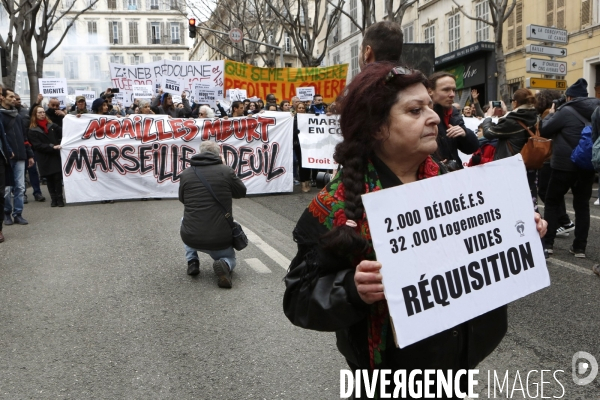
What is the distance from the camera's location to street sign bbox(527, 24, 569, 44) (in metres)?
13.2

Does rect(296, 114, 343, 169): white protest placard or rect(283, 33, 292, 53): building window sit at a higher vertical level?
rect(283, 33, 292, 53): building window

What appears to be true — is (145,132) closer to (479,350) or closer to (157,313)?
(157,313)

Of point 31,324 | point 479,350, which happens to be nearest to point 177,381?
point 31,324

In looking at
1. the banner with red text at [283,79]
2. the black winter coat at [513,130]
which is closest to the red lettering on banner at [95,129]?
the banner with red text at [283,79]

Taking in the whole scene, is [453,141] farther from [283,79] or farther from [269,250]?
[283,79]

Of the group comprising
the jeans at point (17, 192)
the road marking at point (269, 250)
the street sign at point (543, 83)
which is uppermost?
the street sign at point (543, 83)

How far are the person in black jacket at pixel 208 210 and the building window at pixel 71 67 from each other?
250 feet

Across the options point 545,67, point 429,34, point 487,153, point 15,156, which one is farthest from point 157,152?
point 429,34

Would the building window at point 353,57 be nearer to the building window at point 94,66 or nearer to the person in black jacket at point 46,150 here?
the person in black jacket at point 46,150

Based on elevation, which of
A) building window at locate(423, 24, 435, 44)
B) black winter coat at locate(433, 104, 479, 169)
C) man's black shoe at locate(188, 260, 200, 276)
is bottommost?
man's black shoe at locate(188, 260, 200, 276)

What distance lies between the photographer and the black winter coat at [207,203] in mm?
5840

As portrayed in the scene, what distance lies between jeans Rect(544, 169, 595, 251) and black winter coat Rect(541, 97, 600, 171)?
11 cm

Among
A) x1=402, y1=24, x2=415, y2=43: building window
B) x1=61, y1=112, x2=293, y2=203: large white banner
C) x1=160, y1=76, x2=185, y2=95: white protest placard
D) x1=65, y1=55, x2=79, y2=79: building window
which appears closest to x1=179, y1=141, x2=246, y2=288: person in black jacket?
x1=61, y1=112, x2=293, y2=203: large white banner

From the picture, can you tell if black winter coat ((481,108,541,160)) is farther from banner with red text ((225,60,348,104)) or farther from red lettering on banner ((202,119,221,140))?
banner with red text ((225,60,348,104))
